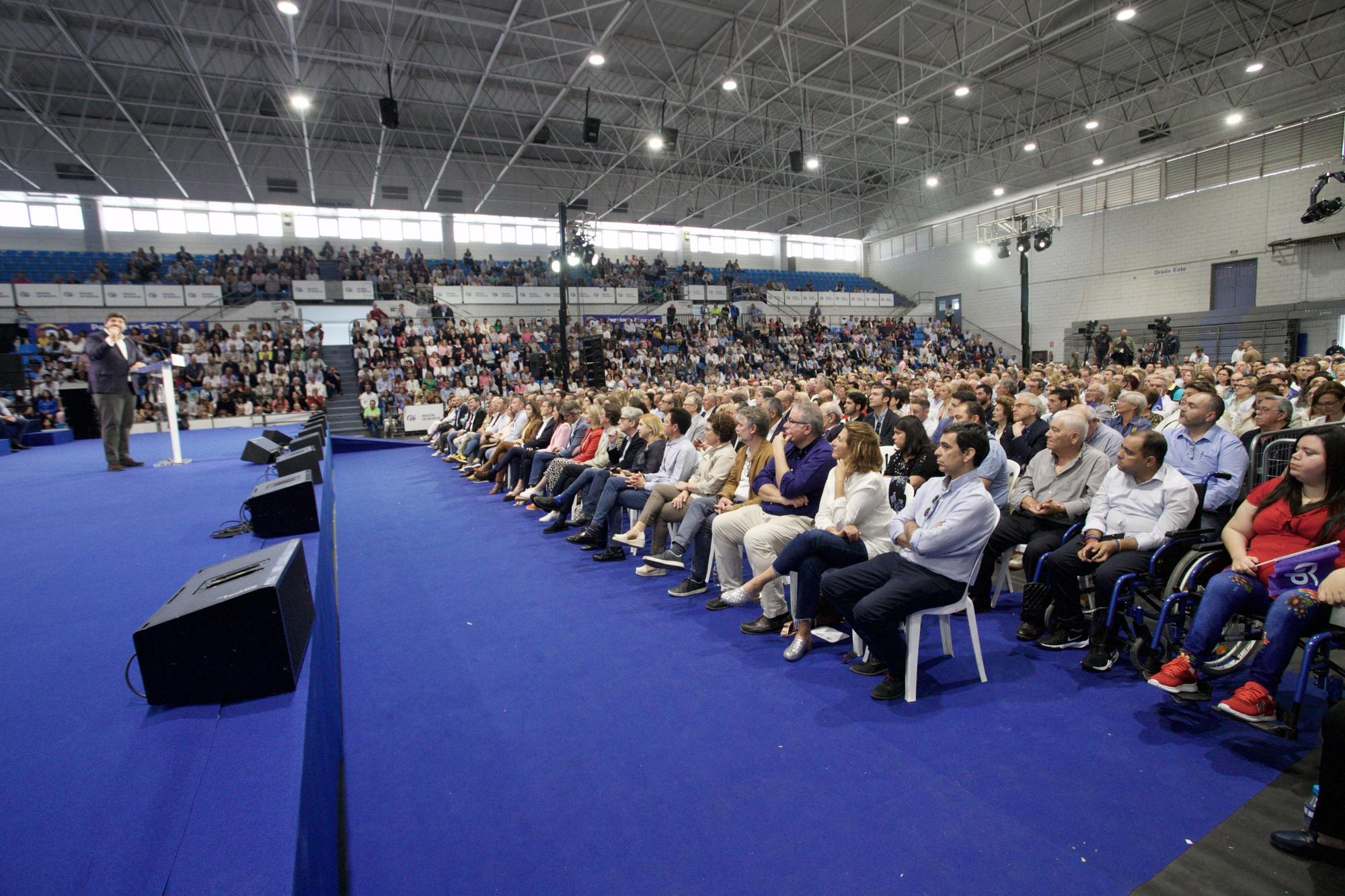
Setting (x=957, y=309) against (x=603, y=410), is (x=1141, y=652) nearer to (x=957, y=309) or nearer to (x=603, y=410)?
(x=603, y=410)

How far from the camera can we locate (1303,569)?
2.28m

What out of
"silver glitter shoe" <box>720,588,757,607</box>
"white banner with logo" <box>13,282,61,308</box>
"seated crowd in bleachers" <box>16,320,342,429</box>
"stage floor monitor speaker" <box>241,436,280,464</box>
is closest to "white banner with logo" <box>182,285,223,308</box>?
"seated crowd in bleachers" <box>16,320,342,429</box>

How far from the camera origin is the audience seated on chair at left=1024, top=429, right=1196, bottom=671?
276 cm

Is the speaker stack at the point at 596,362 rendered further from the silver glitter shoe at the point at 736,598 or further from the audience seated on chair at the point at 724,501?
the silver glitter shoe at the point at 736,598

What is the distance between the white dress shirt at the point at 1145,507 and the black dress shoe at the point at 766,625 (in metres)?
1.52

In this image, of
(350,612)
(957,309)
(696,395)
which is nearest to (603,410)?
(696,395)

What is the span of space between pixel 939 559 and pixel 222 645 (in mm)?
2501

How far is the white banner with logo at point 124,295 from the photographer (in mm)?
15344

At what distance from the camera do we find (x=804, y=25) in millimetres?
13039

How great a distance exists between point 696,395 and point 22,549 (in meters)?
5.27

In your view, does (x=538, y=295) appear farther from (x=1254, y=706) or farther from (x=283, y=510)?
(x=1254, y=706)

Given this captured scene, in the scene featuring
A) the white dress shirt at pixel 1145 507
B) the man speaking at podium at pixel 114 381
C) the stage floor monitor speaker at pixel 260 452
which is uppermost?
the man speaking at podium at pixel 114 381

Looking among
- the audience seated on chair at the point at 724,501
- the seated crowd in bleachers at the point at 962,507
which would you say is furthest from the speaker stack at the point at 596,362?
the audience seated on chair at the point at 724,501

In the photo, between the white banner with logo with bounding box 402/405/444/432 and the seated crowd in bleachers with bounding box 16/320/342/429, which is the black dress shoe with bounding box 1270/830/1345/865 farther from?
the seated crowd in bleachers with bounding box 16/320/342/429
